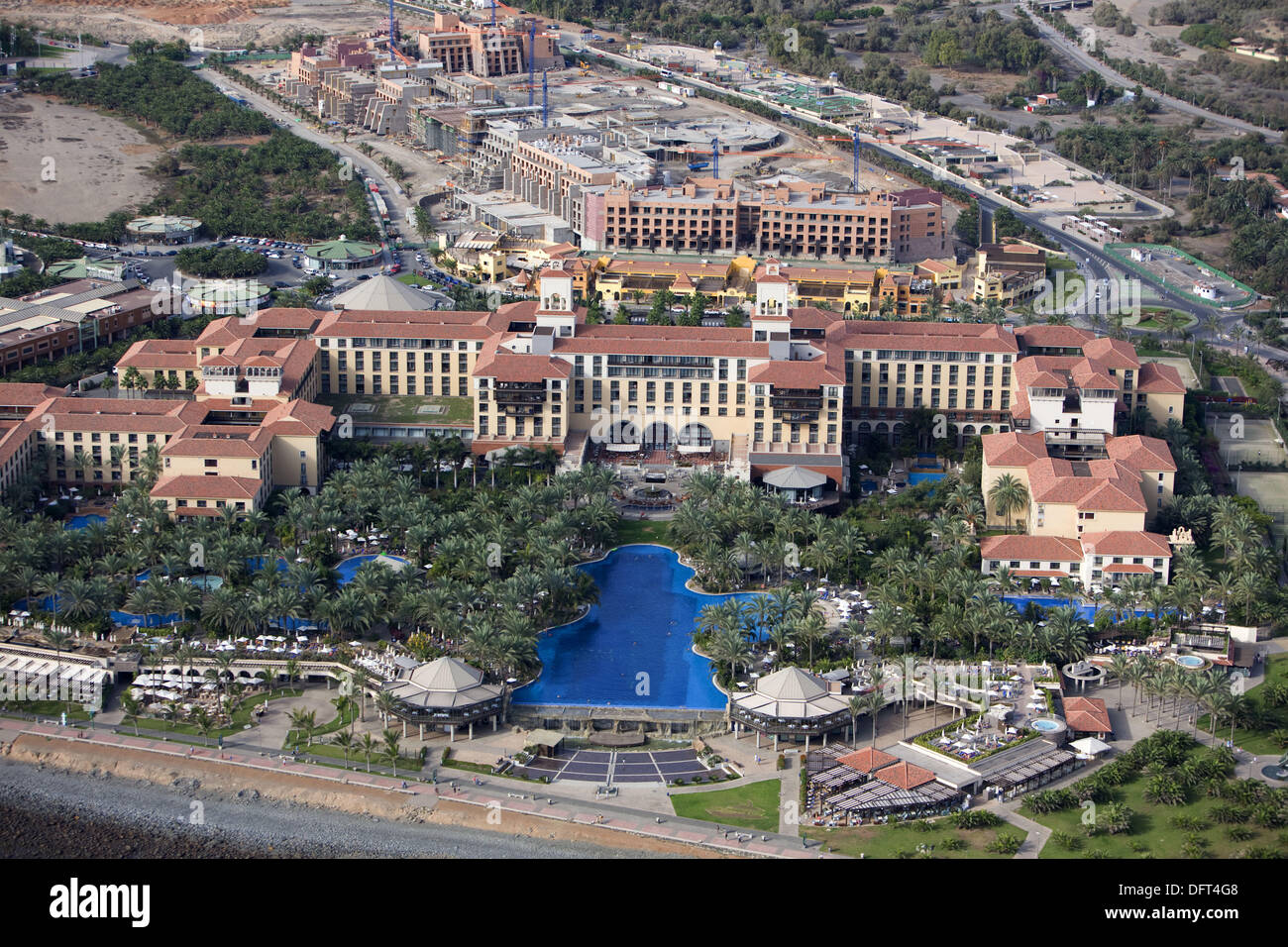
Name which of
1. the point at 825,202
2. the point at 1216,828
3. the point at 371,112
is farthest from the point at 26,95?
the point at 1216,828

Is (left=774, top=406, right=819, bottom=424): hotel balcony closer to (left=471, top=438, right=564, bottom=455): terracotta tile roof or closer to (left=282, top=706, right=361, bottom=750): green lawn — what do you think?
(left=471, top=438, right=564, bottom=455): terracotta tile roof

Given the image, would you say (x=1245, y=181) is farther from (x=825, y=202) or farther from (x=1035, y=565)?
(x=1035, y=565)

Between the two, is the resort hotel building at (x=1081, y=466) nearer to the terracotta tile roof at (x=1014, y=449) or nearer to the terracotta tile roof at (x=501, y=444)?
the terracotta tile roof at (x=1014, y=449)

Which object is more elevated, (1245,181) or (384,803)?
(1245,181)

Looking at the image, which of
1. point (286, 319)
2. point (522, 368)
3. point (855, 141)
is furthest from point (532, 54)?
point (522, 368)

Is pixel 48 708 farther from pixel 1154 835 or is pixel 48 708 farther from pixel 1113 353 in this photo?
pixel 1113 353

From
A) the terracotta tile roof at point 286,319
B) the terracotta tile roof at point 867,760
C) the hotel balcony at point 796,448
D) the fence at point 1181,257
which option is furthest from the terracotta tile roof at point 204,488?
the fence at point 1181,257

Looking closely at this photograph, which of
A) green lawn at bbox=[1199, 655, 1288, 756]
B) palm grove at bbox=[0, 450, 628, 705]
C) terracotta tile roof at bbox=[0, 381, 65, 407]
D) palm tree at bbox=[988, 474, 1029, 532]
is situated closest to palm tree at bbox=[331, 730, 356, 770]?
palm grove at bbox=[0, 450, 628, 705]
